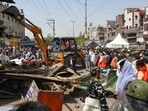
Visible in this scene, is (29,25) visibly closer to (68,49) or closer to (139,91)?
(68,49)

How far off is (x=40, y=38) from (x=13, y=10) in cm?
308

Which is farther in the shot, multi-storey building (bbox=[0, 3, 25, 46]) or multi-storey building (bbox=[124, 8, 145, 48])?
multi-storey building (bbox=[124, 8, 145, 48])

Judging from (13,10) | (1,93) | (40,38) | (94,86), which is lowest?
(1,93)

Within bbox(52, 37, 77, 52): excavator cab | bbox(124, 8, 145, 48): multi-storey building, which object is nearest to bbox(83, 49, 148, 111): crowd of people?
bbox(52, 37, 77, 52): excavator cab

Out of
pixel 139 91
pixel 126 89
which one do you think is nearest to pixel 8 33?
pixel 126 89

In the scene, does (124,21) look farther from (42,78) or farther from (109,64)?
(42,78)

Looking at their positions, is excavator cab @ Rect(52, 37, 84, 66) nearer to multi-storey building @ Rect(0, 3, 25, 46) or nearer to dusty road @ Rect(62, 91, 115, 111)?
multi-storey building @ Rect(0, 3, 25, 46)

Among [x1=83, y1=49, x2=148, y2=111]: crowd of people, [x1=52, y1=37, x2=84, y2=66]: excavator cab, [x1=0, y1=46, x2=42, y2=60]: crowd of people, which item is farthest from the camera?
[x1=0, y1=46, x2=42, y2=60]: crowd of people

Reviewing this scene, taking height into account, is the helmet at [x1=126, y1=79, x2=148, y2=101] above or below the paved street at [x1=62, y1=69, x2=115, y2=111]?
above

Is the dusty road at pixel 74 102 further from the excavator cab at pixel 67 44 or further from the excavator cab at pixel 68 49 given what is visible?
the excavator cab at pixel 67 44

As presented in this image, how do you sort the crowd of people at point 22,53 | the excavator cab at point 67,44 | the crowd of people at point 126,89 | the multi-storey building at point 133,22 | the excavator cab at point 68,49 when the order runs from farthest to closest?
the multi-storey building at point 133,22, the crowd of people at point 22,53, the excavator cab at point 67,44, the excavator cab at point 68,49, the crowd of people at point 126,89

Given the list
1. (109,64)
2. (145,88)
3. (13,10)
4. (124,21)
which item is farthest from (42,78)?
(124,21)

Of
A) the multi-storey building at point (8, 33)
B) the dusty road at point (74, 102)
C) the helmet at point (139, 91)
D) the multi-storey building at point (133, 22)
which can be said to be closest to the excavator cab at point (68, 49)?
the multi-storey building at point (8, 33)

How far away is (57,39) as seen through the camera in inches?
1215
